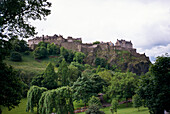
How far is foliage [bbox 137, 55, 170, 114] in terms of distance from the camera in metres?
12.7

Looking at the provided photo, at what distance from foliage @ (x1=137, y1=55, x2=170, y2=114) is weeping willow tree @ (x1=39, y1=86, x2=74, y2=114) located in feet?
31.2

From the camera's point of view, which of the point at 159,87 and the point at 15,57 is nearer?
the point at 159,87

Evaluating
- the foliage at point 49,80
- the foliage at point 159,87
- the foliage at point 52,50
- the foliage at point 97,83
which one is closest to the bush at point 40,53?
the foliage at point 52,50

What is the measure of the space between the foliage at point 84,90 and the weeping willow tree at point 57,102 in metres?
11.7

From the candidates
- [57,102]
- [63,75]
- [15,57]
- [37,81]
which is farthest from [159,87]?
[15,57]

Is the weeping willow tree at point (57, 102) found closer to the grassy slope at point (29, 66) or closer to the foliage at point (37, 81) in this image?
the foliage at point (37, 81)

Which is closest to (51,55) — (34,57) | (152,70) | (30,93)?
(34,57)

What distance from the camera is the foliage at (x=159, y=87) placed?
41.8 feet

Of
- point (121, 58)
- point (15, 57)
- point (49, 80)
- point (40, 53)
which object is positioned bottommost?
point (49, 80)

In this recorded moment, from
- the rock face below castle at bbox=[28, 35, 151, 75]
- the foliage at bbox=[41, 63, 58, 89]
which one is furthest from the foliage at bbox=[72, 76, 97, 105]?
the rock face below castle at bbox=[28, 35, 151, 75]

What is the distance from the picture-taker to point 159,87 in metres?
13.3

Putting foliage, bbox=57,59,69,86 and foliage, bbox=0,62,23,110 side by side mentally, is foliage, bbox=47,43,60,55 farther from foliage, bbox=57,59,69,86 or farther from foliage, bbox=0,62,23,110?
foliage, bbox=0,62,23,110

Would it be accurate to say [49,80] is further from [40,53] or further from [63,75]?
[40,53]

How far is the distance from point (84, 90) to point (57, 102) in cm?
1328
